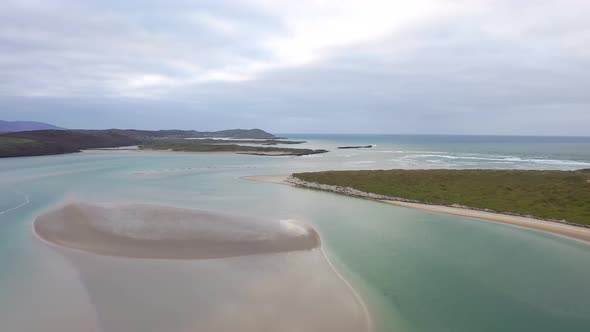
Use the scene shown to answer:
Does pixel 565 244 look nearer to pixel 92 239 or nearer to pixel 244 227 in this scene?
pixel 244 227

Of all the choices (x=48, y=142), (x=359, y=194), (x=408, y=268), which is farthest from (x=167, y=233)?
(x=48, y=142)

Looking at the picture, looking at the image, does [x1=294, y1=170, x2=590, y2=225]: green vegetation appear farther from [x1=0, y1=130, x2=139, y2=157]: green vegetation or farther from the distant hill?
the distant hill

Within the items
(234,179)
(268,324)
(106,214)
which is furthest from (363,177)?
(268,324)

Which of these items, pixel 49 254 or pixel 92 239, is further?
pixel 92 239

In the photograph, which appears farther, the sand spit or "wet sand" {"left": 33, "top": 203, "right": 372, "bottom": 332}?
the sand spit

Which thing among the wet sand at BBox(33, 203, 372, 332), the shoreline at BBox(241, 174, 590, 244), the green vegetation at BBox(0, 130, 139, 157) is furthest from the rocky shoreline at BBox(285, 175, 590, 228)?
the green vegetation at BBox(0, 130, 139, 157)
